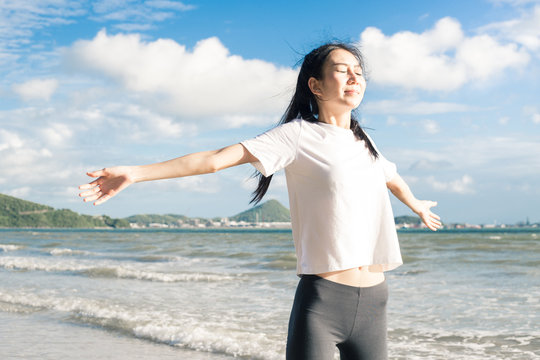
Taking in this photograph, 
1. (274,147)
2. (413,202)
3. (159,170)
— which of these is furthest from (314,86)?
(413,202)

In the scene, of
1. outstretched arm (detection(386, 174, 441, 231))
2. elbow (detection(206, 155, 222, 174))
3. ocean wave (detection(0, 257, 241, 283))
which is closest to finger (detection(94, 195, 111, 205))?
elbow (detection(206, 155, 222, 174))

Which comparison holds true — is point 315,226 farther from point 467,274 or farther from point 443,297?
point 467,274

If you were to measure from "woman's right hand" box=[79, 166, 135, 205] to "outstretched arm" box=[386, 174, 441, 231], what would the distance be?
4.27 feet

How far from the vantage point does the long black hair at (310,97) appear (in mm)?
2299

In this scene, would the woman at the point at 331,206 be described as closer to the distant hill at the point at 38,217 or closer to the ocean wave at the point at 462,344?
the ocean wave at the point at 462,344

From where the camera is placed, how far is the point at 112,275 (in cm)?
1316

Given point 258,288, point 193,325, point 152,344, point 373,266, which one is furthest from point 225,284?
point 373,266

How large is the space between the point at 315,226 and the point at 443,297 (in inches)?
301

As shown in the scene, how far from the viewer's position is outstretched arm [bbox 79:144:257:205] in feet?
6.22

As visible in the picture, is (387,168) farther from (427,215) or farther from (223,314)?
(223,314)

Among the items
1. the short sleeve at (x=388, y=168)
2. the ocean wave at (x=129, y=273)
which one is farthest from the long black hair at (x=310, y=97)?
the ocean wave at (x=129, y=273)

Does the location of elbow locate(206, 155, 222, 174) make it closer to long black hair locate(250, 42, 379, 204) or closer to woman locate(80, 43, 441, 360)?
woman locate(80, 43, 441, 360)

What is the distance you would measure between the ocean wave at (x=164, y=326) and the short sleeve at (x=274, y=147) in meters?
3.85

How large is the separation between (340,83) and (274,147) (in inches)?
16.3
